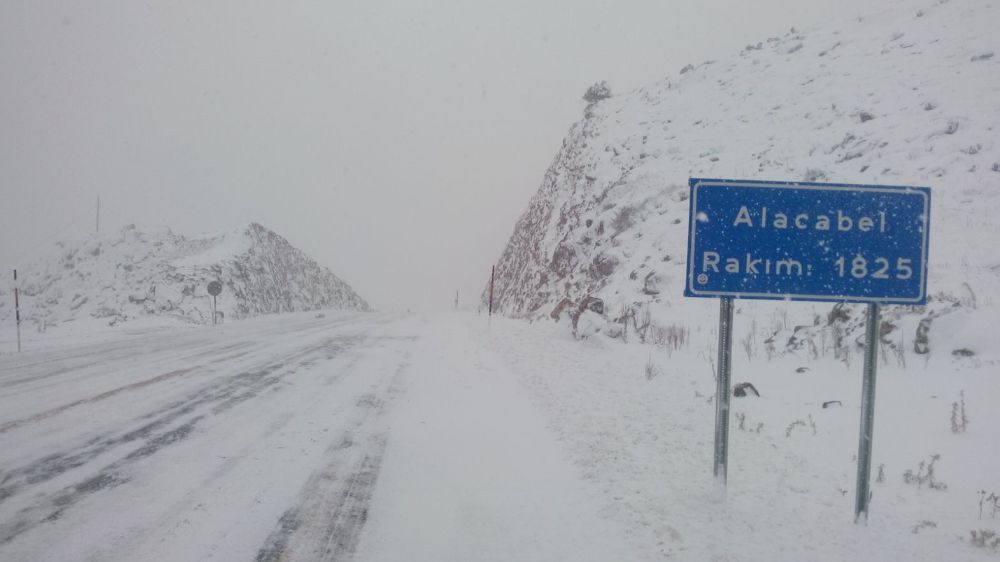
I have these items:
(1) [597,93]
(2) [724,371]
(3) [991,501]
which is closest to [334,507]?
(2) [724,371]

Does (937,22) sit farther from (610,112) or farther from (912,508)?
(912,508)

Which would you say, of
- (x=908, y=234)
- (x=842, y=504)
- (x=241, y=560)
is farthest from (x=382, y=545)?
(x=908, y=234)

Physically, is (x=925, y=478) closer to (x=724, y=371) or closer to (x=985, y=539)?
(x=985, y=539)

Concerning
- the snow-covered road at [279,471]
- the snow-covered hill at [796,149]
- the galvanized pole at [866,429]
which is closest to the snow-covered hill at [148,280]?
the snow-covered road at [279,471]

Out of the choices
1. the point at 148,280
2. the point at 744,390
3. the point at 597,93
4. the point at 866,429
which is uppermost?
the point at 597,93

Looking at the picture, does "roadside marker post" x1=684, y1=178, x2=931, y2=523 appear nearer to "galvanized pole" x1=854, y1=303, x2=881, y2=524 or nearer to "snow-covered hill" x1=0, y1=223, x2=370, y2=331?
"galvanized pole" x1=854, y1=303, x2=881, y2=524

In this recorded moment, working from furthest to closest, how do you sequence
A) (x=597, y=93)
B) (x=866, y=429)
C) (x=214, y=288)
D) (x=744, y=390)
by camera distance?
1. (x=597, y=93)
2. (x=214, y=288)
3. (x=744, y=390)
4. (x=866, y=429)

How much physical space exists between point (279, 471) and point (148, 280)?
2603 cm

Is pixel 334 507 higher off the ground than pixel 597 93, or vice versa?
pixel 597 93

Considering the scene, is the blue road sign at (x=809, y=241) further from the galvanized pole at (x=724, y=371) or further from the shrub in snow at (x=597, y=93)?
the shrub in snow at (x=597, y=93)

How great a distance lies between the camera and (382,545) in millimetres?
3080

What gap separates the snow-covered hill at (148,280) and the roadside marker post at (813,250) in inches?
835

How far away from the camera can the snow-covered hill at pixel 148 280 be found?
23344 millimetres

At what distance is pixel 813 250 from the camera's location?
365cm
